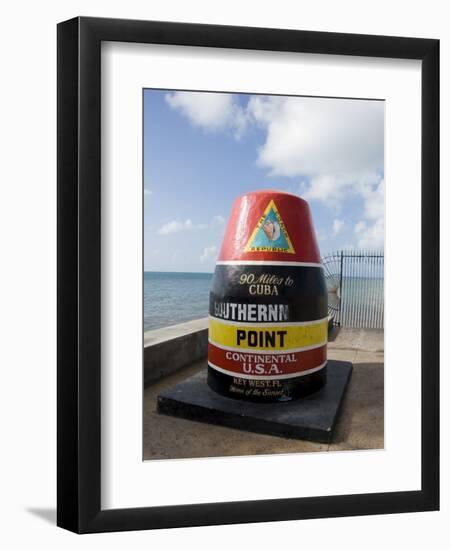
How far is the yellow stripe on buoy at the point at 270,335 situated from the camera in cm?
355

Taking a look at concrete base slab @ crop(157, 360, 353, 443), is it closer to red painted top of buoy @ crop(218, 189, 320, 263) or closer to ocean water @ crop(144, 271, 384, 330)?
ocean water @ crop(144, 271, 384, 330)

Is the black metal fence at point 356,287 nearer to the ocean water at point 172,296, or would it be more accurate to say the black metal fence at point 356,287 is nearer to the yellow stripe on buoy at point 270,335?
the yellow stripe on buoy at point 270,335

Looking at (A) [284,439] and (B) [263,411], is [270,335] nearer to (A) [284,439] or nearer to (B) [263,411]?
(B) [263,411]

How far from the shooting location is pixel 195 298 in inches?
154

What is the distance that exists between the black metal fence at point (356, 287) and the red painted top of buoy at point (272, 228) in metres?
0.26

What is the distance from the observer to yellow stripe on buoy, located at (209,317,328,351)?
11.6 ft

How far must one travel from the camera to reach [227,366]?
3.70 m

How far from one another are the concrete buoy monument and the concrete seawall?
1.49ft

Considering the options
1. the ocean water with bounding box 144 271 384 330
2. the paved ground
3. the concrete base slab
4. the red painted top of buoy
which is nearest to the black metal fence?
the ocean water with bounding box 144 271 384 330

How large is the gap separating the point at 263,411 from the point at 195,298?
3.55 ft

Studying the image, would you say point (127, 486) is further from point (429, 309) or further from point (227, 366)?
point (429, 309)

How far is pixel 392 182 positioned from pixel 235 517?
2.09 meters

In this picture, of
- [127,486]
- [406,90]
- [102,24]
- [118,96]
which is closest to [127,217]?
[118,96]

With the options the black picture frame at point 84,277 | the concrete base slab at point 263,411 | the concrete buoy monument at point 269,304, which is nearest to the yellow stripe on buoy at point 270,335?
the concrete buoy monument at point 269,304
